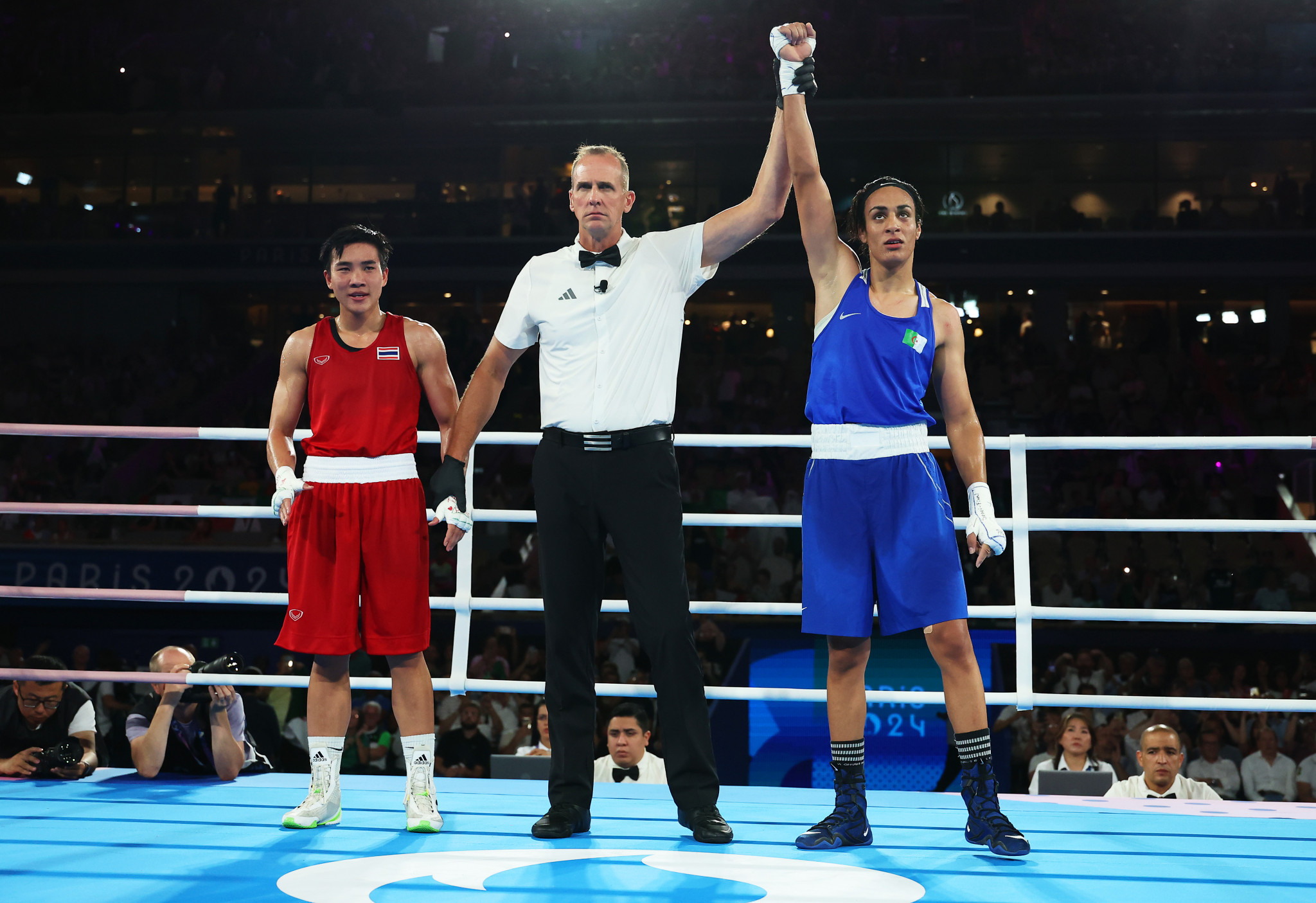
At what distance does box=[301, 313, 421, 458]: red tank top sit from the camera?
2709 mm

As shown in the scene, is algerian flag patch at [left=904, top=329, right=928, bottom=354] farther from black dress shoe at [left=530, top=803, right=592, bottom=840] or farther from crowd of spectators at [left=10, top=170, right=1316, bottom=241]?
crowd of spectators at [left=10, top=170, right=1316, bottom=241]

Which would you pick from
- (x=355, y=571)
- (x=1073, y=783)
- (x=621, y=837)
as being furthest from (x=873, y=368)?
(x=1073, y=783)

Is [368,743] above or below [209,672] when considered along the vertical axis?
below

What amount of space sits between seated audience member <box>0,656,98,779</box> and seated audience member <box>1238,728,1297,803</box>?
5938 millimetres

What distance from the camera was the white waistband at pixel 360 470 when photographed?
270 centimetres

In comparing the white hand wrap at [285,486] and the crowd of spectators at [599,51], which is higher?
the crowd of spectators at [599,51]

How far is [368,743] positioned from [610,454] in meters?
5.25

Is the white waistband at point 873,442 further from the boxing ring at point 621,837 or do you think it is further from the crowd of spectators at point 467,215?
the crowd of spectators at point 467,215

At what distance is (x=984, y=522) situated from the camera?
8.20 ft

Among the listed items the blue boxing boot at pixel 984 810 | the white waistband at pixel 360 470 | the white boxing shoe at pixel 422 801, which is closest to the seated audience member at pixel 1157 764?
the blue boxing boot at pixel 984 810

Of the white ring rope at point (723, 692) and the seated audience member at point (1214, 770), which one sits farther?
the seated audience member at point (1214, 770)

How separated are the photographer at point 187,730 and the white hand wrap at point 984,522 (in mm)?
2255

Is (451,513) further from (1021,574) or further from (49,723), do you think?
(49,723)

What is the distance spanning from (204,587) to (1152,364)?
10.7 metres
